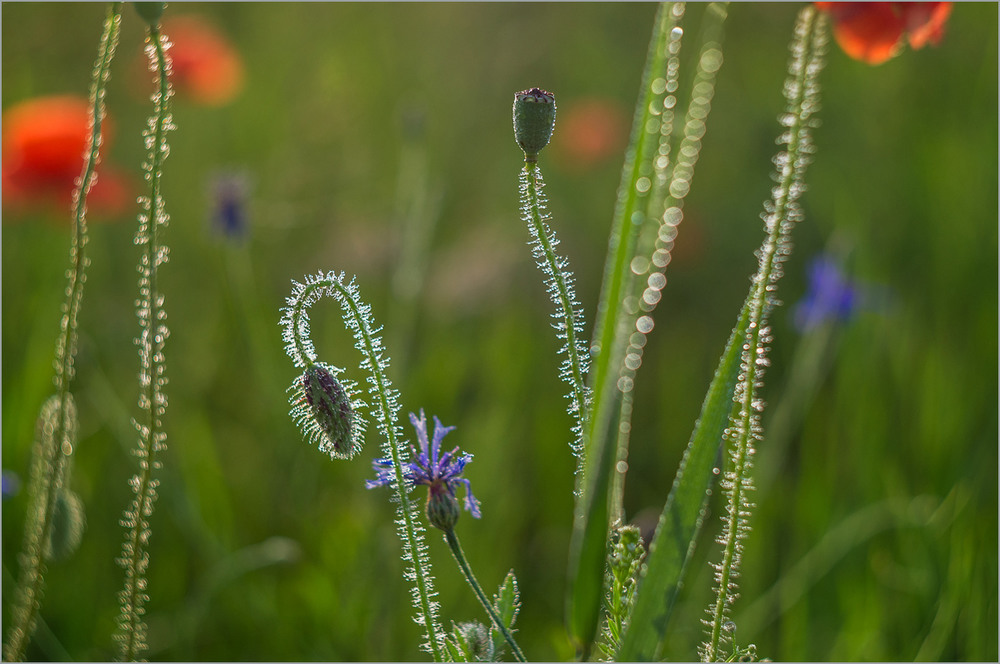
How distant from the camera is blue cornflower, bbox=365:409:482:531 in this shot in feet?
1.93

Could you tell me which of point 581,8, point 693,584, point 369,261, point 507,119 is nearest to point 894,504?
point 693,584

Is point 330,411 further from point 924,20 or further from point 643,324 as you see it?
point 924,20

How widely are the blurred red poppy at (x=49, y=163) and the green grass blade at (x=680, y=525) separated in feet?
4.02

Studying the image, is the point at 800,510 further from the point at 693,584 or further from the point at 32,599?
the point at 32,599

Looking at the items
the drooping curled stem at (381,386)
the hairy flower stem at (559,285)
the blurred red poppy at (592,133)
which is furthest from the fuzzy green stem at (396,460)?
the blurred red poppy at (592,133)

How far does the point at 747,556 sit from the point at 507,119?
65.1 inches

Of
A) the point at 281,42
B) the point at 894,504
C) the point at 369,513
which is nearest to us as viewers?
the point at 894,504

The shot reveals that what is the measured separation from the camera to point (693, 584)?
1358mm

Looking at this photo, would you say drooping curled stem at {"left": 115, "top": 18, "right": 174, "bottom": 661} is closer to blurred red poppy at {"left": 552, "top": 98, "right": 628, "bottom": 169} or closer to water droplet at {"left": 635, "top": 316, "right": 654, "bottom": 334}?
water droplet at {"left": 635, "top": 316, "right": 654, "bottom": 334}

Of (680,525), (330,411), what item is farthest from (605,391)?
(330,411)

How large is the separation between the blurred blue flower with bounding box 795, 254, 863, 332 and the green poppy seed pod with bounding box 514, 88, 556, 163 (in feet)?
3.04

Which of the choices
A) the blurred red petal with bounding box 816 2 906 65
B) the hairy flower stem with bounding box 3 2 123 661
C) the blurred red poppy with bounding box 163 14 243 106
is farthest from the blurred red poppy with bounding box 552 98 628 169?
the hairy flower stem with bounding box 3 2 123 661

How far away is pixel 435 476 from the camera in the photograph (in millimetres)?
616

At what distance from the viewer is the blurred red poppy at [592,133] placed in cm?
215
